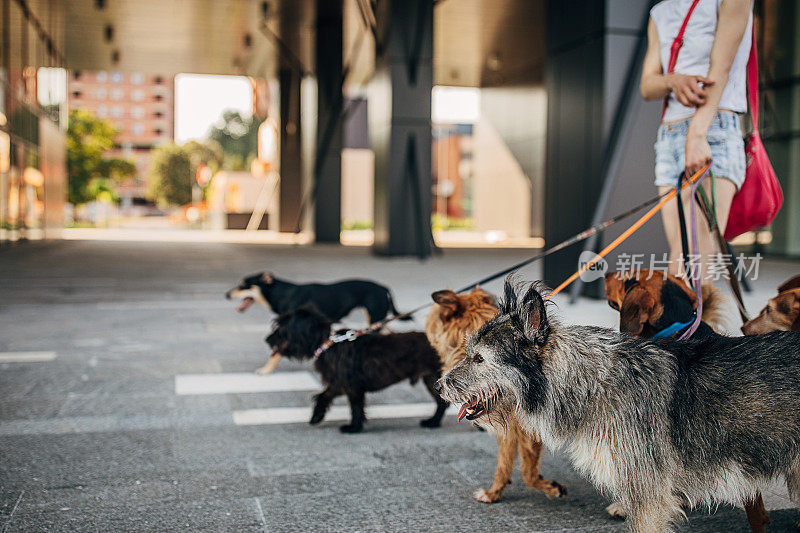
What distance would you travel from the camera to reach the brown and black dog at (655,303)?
3.32 m

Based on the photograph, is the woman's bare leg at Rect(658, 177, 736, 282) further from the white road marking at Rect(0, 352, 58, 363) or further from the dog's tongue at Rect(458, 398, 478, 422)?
the white road marking at Rect(0, 352, 58, 363)

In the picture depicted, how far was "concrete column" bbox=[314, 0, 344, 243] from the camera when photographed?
88.2 ft

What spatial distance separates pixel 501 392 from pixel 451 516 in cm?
109

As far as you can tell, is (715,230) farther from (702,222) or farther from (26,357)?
(26,357)

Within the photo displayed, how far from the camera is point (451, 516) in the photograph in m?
3.54

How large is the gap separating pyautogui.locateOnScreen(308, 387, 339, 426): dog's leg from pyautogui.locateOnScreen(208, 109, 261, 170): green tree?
12041 centimetres

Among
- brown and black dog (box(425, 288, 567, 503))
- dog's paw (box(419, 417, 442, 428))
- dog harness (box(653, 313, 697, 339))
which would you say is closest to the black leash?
dog harness (box(653, 313, 697, 339))

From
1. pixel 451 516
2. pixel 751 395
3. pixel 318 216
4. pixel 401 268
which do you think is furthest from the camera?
pixel 318 216

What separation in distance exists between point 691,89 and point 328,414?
126 inches

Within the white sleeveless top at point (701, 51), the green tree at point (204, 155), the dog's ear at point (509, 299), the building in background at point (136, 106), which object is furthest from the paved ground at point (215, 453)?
the building in background at point (136, 106)

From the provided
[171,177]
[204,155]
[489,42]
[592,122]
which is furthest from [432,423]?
[204,155]

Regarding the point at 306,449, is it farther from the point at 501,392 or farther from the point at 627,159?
the point at 627,159

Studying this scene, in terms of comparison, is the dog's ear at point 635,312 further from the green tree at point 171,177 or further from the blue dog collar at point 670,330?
the green tree at point 171,177

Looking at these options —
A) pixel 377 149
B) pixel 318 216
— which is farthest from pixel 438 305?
pixel 318 216
